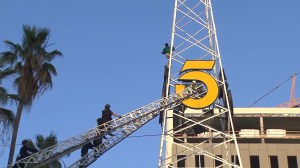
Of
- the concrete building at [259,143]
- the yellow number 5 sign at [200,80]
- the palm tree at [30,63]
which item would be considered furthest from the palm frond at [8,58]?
the concrete building at [259,143]

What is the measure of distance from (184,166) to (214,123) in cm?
592

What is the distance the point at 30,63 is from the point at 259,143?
2650 cm

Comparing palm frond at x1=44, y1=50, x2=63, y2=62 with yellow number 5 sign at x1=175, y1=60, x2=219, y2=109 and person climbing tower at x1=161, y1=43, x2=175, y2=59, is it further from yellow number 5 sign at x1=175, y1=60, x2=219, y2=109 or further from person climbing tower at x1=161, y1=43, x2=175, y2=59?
person climbing tower at x1=161, y1=43, x2=175, y2=59

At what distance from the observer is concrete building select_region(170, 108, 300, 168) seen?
1997 inches

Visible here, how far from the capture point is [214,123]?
180ft

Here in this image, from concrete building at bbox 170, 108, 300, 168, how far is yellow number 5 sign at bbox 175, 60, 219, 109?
10.5 m

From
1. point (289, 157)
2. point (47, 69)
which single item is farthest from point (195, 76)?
point (289, 157)

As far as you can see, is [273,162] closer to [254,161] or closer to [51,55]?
[254,161]

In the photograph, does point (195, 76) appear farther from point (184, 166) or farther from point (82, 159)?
point (184, 166)

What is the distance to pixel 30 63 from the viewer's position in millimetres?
32750

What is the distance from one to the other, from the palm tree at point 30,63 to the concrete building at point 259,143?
17.0m

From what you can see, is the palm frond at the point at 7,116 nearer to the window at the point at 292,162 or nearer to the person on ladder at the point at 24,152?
the person on ladder at the point at 24,152

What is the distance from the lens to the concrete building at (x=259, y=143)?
50.7 m

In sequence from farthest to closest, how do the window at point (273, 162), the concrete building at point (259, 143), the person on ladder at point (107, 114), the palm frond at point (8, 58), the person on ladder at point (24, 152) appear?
1. the window at point (273, 162)
2. the concrete building at point (259, 143)
3. the palm frond at point (8, 58)
4. the person on ladder at point (107, 114)
5. the person on ladder at point (24, 152)
